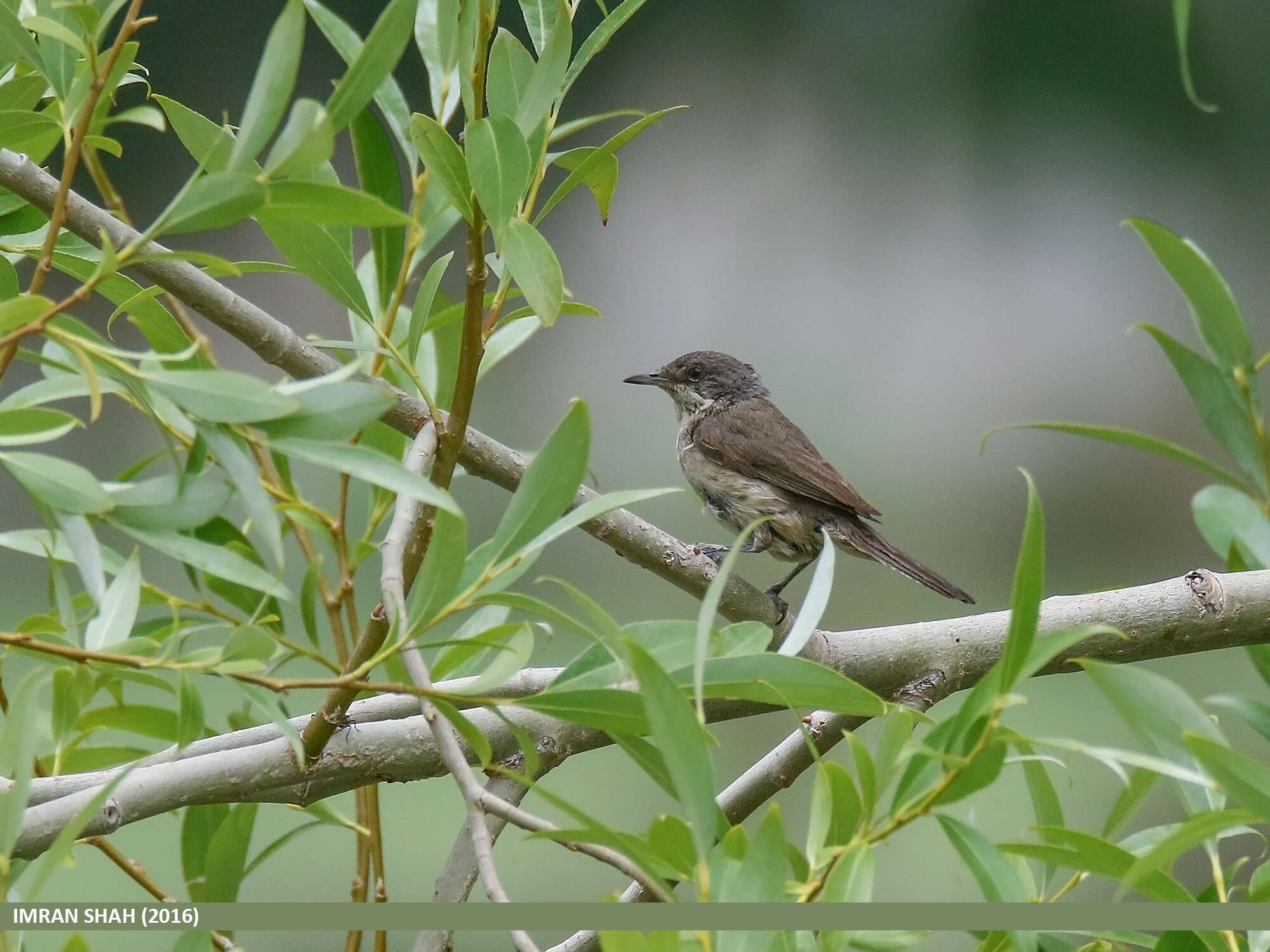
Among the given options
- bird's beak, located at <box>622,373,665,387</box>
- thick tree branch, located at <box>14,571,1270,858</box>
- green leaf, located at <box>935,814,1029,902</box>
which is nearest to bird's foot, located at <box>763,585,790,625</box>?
thick tree branch, located at <box>14,571,1270,858</box>

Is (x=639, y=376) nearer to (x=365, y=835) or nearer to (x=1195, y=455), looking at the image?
(x=365, y=835)

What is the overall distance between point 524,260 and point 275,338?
313 millimetres

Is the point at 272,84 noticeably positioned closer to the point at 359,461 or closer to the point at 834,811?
the point at 359,461

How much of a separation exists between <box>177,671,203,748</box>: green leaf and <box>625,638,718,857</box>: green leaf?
27 centimetres

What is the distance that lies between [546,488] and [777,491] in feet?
3.89

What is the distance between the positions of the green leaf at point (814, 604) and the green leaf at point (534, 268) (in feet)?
0.59

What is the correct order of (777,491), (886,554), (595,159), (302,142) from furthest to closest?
(777,491)
(886,554)
(595,159)
(302,142)

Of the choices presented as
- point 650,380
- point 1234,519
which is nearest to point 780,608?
point 1234,519

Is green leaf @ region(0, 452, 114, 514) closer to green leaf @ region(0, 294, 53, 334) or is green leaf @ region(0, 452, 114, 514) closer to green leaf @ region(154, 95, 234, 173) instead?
green leaf @ region(0, 294, 53, 334)

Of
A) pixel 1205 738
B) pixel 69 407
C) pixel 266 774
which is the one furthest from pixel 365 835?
pixel 69 407

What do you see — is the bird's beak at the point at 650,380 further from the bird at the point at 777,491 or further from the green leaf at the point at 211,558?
the green leaf at the point at 211,558

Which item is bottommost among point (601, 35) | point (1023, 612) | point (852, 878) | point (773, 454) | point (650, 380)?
point (852, 878)

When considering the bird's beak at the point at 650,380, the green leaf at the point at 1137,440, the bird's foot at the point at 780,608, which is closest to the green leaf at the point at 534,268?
the green leaf at the point at 1137,440

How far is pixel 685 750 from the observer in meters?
0.44
